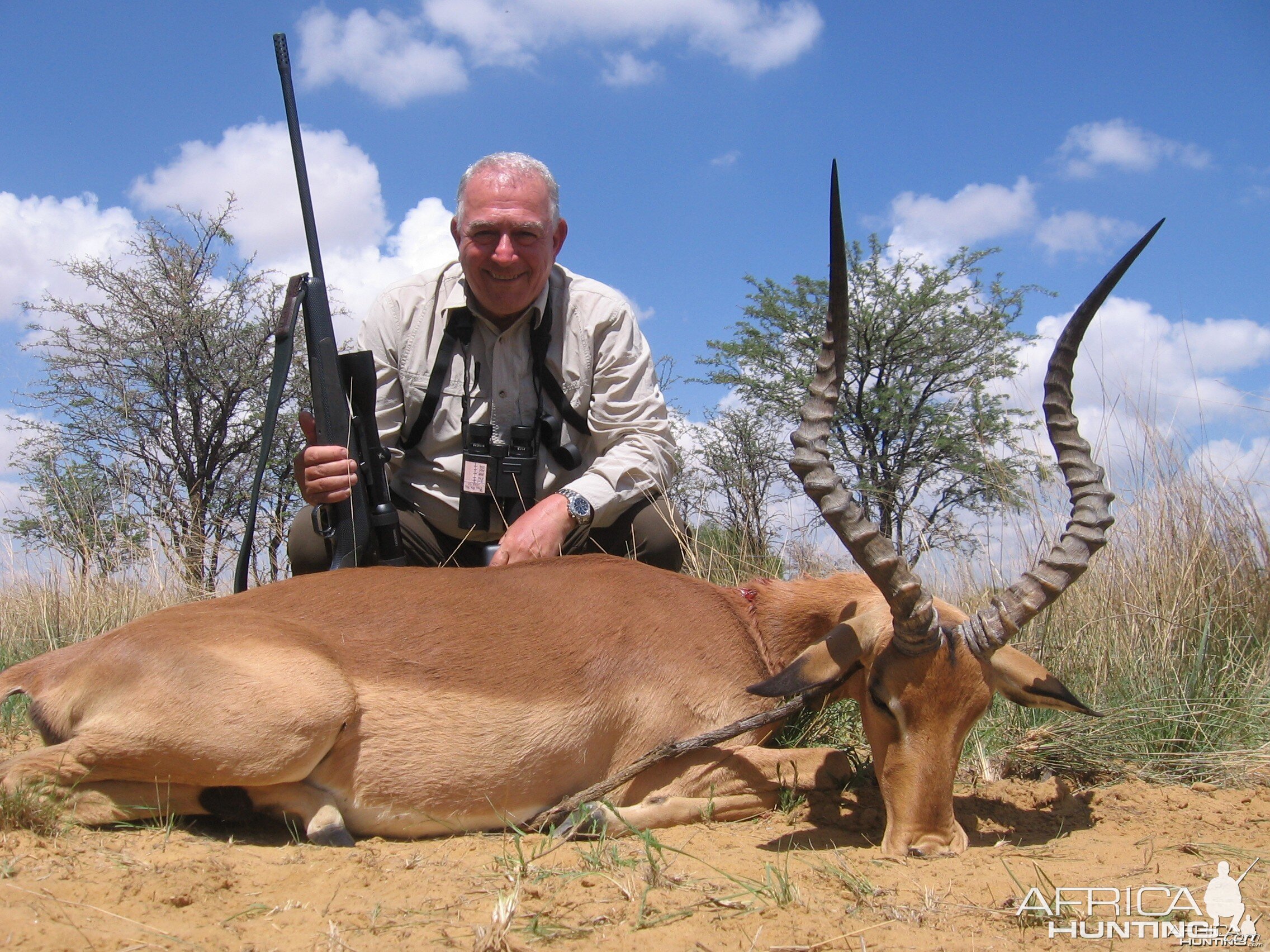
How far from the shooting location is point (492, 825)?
3588 millimetres

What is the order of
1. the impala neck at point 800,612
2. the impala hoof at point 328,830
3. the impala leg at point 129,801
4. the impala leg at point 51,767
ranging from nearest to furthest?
the impala leg at point 51,767, the impala leg at point 129,801, the impala hoof at point 328,830, the impala neck at point 800,612

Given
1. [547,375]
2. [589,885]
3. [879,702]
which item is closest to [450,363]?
[547,375]

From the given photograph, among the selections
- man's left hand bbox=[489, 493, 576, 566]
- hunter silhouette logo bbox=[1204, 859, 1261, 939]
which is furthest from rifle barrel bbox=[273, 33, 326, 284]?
hunter silhouette logo bbox=[1204, 859, 1261, 939]

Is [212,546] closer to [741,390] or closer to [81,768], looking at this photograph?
[81,768]

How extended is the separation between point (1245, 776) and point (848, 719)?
1.67 m

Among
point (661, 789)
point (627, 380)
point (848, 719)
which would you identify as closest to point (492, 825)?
point (661, 789)

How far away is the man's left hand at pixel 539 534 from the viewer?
473cm

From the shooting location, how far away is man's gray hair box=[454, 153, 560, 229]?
5.61 metres

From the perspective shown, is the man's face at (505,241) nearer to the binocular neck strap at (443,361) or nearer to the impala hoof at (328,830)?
the binocular neck strap at (443,361)

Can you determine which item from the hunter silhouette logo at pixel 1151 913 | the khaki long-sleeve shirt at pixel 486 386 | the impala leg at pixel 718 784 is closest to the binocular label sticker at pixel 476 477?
the khaki long-sleeve shirt at pixel 486 386

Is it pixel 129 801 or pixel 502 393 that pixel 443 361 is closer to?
pixel 502 393

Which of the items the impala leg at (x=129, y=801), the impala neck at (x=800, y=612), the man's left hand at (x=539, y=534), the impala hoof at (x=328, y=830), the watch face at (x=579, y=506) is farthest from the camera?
the watch face at (x=579, y=506)

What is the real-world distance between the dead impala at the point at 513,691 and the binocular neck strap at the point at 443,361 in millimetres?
1670

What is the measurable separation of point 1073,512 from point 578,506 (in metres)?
2.28
